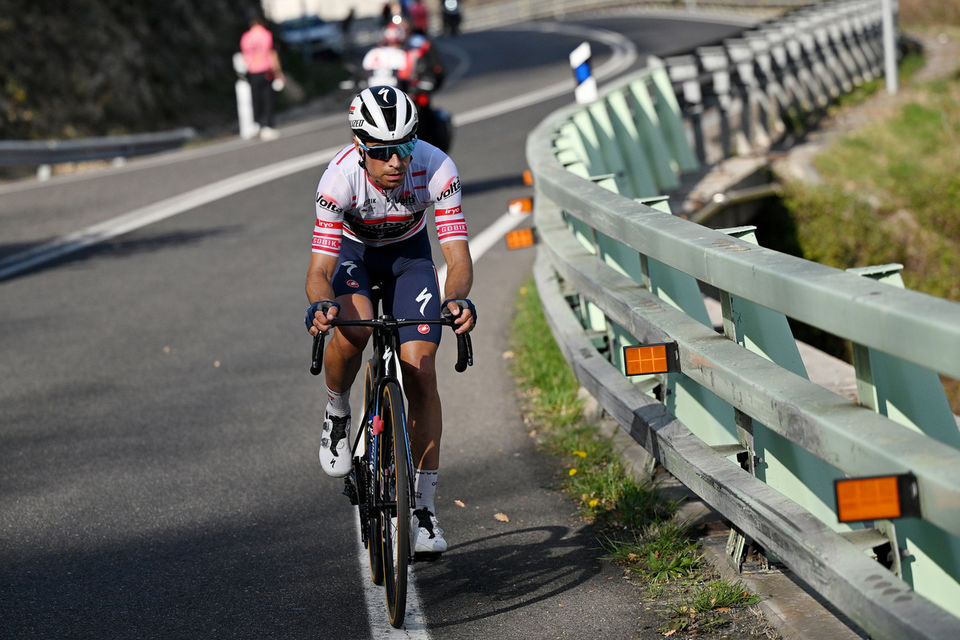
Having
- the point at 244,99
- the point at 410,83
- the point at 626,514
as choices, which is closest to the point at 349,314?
the point at 626,514

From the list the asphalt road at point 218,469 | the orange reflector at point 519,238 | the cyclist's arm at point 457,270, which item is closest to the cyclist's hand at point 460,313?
the cyclist's arm at point 457,270

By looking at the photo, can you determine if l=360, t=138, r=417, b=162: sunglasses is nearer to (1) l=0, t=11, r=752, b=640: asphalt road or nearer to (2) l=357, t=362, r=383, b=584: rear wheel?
(2) l=357, t=362, r=383, b=584: rear wheel

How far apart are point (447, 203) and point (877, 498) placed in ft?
9.17

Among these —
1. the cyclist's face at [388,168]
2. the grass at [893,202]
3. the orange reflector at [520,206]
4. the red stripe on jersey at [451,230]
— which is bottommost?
the grass at [893,202]

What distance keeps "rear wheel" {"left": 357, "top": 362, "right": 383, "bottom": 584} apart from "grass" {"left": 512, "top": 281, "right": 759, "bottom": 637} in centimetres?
96

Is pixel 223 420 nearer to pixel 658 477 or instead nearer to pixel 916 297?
pixel 658 477

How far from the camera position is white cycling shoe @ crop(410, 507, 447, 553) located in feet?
17.6

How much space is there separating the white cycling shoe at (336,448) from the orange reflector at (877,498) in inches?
116

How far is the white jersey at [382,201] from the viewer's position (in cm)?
552

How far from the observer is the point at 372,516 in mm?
5227

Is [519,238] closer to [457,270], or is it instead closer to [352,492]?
[457,270]

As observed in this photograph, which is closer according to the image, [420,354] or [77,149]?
[420,354]

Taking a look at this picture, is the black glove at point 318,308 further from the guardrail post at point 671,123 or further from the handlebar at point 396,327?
the guardrail post at point 671,123

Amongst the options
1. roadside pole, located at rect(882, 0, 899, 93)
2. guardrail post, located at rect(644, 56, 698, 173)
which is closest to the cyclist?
guardrail post, located at rect(644, 56, 698, 173)
